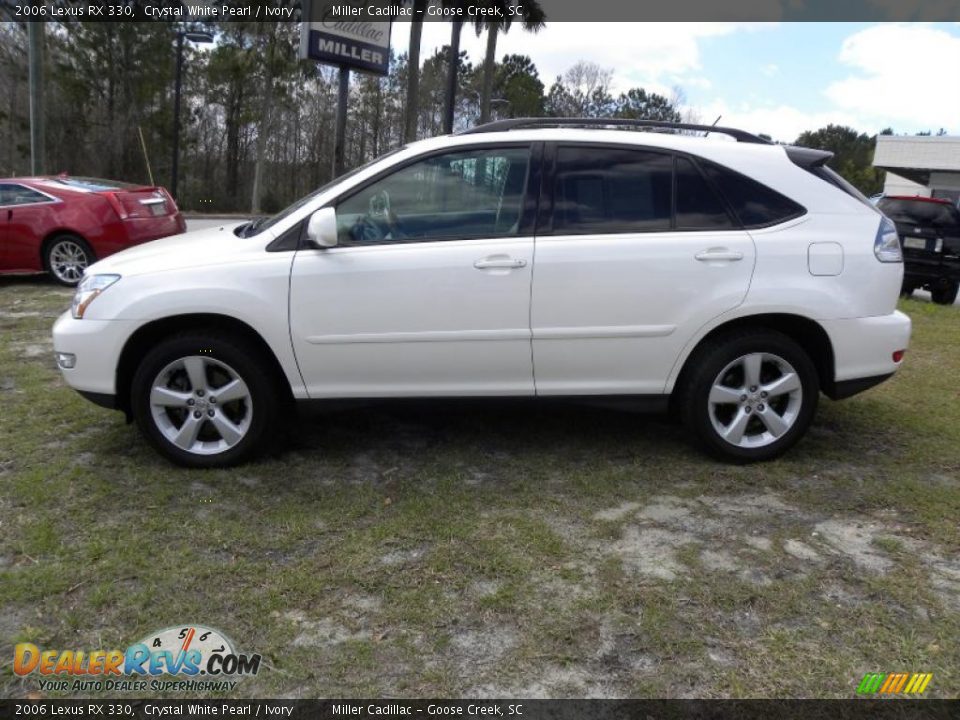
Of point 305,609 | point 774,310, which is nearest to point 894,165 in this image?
point 774,310

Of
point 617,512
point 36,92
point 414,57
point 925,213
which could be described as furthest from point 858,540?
point 414,57

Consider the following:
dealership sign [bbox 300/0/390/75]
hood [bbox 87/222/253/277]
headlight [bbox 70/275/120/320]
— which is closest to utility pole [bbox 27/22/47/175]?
dealership sign [bbox 300/0/390/75]

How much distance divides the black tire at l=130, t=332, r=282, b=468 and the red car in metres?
5.83

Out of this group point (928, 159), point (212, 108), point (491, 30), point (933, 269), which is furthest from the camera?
point (212, 108)

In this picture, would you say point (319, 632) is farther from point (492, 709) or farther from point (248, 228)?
point (248, 228)

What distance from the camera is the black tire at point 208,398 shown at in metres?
3.86

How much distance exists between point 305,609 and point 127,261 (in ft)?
7.34

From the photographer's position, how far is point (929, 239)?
35.3 feet

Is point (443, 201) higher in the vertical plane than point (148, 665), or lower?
higher

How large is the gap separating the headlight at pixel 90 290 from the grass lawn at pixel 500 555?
80cm

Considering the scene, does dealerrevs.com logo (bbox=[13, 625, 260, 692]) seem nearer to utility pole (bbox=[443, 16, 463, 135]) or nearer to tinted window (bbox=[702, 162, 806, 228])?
tinted window (bbox=[702, 162, 806, 228])

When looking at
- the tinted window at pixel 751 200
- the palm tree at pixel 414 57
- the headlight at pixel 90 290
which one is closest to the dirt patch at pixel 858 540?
the tinted window at pixel 751 200

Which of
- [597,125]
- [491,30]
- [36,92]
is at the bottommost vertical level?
[597,125]

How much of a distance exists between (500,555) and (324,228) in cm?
174
